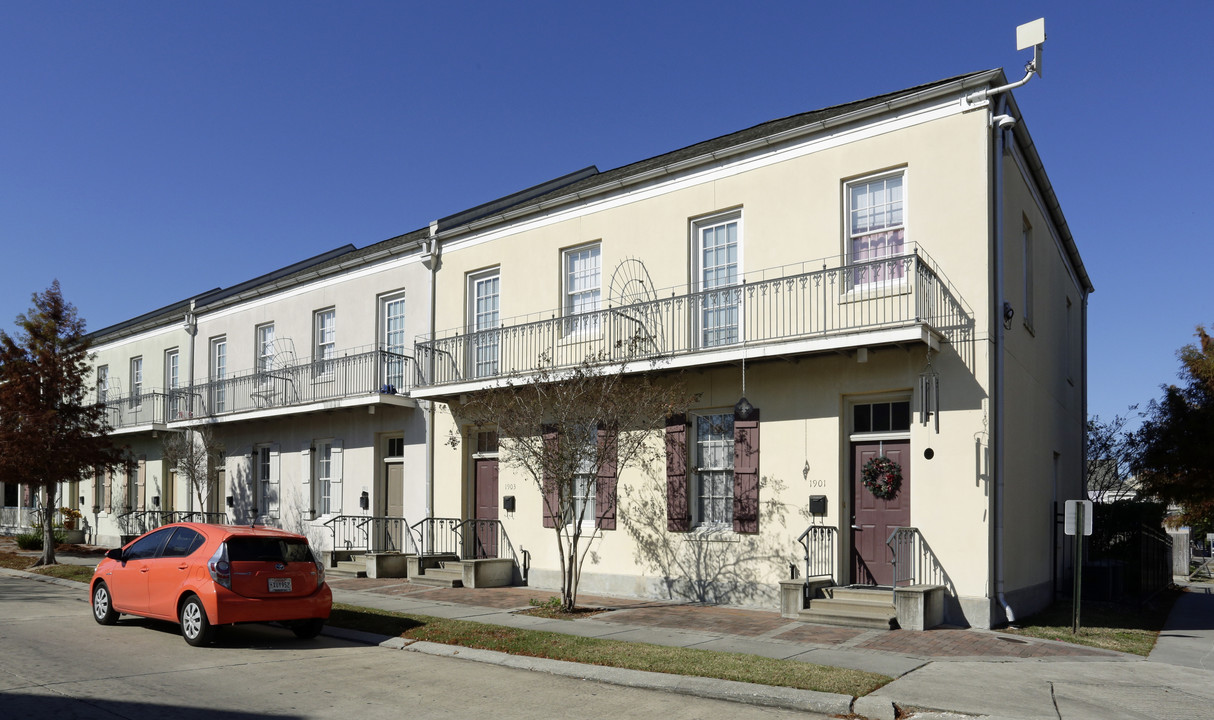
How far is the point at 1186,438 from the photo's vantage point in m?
20.5

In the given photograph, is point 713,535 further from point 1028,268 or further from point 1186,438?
point 1186,438

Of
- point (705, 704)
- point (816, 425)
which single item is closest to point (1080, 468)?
point (816, 425)

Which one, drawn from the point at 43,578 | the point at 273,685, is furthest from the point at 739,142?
the point at 43,578

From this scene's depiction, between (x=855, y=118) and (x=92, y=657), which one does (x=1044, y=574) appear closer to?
(x=855, y=118)

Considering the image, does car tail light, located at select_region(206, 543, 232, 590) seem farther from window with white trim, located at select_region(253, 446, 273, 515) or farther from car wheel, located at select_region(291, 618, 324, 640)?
window with white trim, located at select_region(253, 446, 273, 515)

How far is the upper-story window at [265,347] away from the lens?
24344 millimetres

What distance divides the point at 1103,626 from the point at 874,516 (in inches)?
137

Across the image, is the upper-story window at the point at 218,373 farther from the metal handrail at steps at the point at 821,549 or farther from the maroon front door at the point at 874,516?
the maroon front door at the point at 874,516

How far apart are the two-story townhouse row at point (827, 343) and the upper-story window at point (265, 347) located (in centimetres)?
834

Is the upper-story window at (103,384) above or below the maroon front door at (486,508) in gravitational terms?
above

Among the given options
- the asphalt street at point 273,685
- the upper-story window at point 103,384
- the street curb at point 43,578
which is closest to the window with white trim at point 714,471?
the asphalt street at point 273,685

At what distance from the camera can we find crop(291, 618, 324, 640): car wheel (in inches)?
456

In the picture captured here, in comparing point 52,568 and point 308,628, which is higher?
point 308,628

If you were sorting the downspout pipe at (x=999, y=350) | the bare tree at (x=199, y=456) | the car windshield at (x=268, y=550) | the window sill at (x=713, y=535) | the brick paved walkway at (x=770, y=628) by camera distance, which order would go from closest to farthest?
the brick paved walkway at (x=770, y=628), the car windshield at (x=268, y=550), the downspout pipe at (x=999, y=350), the window sill at (x=713, y=535), the bare tree at (x=199, y=456)
